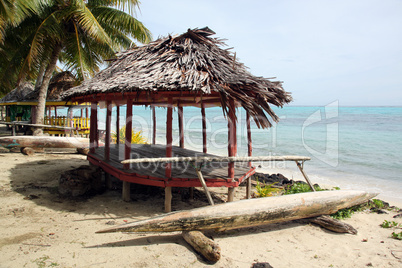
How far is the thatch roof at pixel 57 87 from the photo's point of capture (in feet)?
53.1

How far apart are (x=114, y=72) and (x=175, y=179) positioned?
316 centimetres

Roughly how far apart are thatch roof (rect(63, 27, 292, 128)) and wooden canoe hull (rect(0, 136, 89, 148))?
5.76m

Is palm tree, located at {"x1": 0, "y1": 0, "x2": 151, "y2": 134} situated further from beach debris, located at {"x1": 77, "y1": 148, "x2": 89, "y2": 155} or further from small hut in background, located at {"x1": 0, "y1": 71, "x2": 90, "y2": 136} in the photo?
beach debris, located at {"x1": 77, "y1": 148, "x2": 89, "y2": 155}

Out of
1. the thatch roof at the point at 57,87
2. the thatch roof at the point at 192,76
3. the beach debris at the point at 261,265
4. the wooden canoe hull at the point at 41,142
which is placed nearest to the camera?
the beach debris at the point at 261,265

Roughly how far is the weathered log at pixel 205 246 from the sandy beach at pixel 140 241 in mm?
105

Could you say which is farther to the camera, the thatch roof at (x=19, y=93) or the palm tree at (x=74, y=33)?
the thatch roof at (x=19, y=93)

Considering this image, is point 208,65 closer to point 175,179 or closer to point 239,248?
point 175,179

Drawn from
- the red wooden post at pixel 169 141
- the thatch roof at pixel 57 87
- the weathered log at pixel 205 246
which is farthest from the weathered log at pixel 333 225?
the thatch roof at pixel 57 87

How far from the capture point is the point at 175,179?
539 centimetres

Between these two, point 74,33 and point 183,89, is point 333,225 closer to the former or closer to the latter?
point 183,89

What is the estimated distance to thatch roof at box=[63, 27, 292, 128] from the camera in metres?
4.97

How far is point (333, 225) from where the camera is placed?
16.6 feet

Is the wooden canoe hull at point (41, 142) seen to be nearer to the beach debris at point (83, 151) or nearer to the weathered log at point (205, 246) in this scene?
the beach debris at point (83, 151)

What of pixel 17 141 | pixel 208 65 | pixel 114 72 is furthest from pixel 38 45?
pixel 208 65
